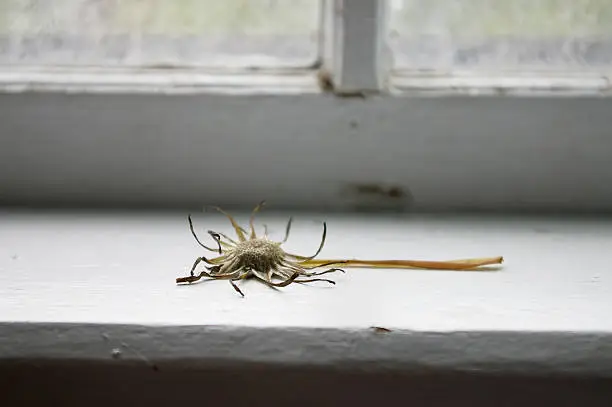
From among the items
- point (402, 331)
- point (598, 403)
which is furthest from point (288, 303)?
point (598, 403)

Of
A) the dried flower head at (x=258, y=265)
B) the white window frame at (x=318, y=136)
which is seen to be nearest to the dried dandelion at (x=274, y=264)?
the dried flower head at (x=258, y=265)

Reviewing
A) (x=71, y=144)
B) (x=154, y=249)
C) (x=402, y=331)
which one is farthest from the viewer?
(x=71, y=144)

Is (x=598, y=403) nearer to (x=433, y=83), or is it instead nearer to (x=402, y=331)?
(x=402, y=331)

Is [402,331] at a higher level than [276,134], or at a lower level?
lower

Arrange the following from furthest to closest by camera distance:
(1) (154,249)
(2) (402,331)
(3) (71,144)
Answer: (3) (71,144) → (1) (154,249) → (2) (402,331)

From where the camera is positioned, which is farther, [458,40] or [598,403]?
[458,40]

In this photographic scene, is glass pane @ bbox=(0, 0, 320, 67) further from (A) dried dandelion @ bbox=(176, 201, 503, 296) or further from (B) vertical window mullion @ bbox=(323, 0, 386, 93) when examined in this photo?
(A) dried dandelion @ bbox=(176, 201, 503, 296)

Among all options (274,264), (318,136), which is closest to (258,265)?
(274,264)

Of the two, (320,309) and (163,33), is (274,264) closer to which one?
(320,309)
